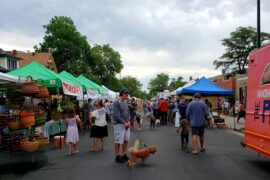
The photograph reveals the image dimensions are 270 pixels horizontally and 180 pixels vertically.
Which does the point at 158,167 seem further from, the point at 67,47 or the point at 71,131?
the point at 67,47

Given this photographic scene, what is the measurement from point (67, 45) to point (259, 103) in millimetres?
54824

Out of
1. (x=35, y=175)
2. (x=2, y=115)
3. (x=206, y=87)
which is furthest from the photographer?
(x=206, y=87)

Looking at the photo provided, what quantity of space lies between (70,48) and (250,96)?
54.0 metres

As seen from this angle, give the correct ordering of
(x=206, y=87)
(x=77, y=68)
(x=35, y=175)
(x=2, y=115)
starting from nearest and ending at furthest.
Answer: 1. (x=35, y=175)
2. (x=2, y=115)
3. (x=206, y=87)
4. (x=77, y=68)

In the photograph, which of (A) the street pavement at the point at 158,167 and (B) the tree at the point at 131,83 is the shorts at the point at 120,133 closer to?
(A) the street pavement at the point at 158,167

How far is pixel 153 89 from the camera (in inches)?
6368

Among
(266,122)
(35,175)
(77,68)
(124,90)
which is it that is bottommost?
(35,175)

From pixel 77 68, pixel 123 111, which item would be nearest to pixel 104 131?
pixel 123 111

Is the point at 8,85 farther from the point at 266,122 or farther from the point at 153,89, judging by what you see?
the point at 153,89

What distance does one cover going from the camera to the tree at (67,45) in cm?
6178

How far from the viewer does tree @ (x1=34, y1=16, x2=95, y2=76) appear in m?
61.8

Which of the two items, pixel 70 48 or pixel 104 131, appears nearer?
pixel 104 131

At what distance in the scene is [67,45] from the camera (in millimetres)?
61688

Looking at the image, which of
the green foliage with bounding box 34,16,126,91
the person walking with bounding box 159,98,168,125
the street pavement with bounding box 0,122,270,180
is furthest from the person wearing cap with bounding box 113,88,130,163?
the green foliage with bounding box 34,16,126,91
